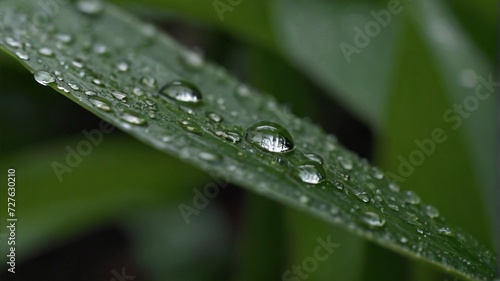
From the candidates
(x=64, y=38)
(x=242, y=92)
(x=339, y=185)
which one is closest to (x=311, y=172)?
(x=339, y=185)

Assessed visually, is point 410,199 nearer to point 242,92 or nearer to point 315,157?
point 315,157

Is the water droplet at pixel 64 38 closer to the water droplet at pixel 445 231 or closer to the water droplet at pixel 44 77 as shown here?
the water droplet at pixel 44 77

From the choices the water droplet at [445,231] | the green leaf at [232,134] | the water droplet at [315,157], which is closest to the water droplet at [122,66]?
the green leaf at [232,134]

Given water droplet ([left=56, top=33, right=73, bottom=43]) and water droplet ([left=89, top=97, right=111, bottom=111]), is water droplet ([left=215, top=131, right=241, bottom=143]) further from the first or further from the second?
water droplet ([left=56, top=33, right=73, bottom=43])

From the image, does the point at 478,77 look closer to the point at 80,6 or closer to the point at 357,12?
the point at 357,12

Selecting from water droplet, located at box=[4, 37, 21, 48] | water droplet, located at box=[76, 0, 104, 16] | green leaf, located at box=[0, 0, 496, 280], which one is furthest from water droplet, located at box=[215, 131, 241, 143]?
water droplet, located at box=[76, 0, 104, 16]

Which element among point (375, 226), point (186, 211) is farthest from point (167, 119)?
point (186, 211)
